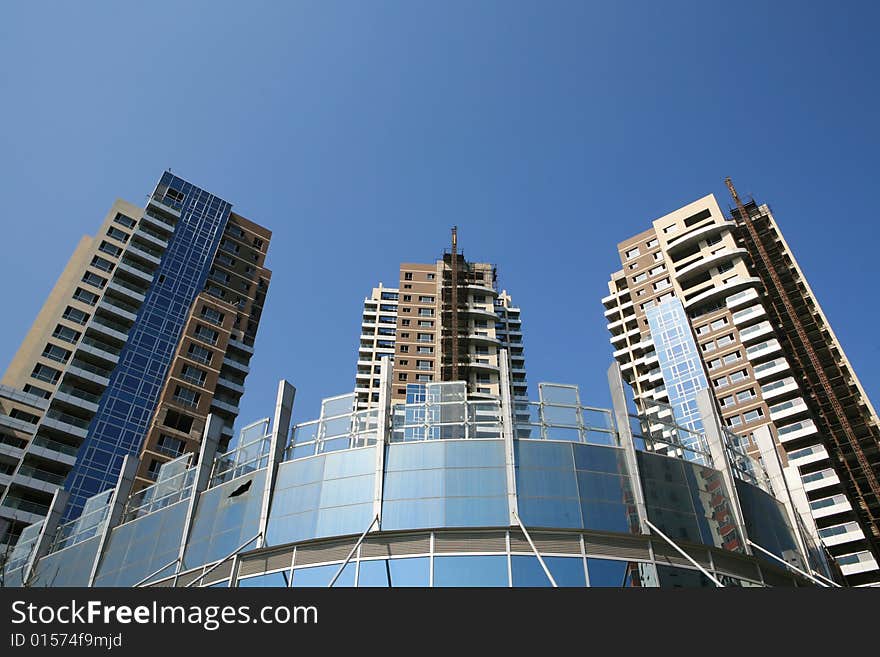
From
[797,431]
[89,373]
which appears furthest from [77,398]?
[797,431]

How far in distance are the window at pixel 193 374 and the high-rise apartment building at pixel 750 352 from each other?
5107cm

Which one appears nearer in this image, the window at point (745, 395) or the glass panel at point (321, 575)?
the glass panel at point (321, 575)

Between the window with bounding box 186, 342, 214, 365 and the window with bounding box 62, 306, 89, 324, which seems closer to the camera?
the window with bounding box 62, 306, 89, 324

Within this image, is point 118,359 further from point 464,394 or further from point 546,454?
point 546,454

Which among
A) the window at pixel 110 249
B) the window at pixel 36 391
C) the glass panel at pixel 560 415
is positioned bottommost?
the glass panel at pixel 560 415

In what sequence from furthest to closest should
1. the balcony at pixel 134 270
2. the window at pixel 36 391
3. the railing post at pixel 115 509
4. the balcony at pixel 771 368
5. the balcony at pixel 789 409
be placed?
the balcony at pixel 134 270
the balcony at pixel 771 368
the balcony at pixel 789 409
the window at pixel 36 391
the railing post at pixel 115 509

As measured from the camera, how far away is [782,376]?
7700 centimetres

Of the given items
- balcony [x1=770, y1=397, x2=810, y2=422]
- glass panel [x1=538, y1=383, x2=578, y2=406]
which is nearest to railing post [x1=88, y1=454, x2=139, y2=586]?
glass panel [x1=538, y1=383, x2=578, y2=406]

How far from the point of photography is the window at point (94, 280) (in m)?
83.1

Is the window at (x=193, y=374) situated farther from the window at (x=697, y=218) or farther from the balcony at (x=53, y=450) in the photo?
the window at (x=697, y=218)

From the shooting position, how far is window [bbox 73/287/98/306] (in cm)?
8112

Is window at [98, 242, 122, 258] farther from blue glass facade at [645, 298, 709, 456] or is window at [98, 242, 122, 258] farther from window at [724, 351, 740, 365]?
window at [724, 351, 740, 365]

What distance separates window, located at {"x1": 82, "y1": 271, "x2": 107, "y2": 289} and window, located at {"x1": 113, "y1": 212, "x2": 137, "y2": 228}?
31.9ft

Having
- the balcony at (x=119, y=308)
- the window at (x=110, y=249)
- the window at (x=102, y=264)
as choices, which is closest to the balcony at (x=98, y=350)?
the balcony at (x=119, y=308)
